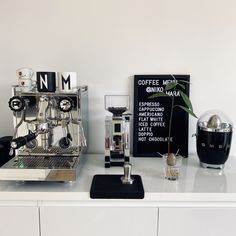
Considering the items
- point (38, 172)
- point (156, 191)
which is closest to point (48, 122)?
point (38, 172)

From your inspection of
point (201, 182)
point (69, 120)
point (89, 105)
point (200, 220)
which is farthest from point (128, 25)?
point (200, 220)

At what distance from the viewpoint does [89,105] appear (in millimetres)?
1397

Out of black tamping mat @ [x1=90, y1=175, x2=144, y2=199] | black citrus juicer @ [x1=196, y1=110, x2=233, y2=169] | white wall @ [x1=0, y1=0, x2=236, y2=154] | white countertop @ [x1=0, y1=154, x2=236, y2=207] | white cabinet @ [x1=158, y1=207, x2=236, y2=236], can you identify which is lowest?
white cabinet @ [x1=158, y1=207, x2=236, y2=236]

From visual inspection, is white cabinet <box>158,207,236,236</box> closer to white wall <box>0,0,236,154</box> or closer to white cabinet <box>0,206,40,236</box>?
white cabinet <box>0,206,40,236</box>

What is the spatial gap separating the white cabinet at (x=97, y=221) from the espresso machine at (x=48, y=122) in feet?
0.45

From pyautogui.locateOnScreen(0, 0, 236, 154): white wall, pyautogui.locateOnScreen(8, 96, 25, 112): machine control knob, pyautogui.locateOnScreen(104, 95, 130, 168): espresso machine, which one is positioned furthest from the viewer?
pyautogui.locateOnScreen(0, 0, 236, 154): white wall

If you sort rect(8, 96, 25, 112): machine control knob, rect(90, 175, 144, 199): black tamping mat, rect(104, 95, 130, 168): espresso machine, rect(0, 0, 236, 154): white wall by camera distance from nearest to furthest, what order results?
rect(90, 175, 144, 199): black tamping mat → rect(8, 96, 25, 112): machine control knob → rect(104, 95, 130, 168): espresso machine → rect(0, 0, 236, 154): white wall

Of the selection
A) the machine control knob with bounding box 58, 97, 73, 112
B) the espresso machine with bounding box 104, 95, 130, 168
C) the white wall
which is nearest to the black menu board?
the white wall

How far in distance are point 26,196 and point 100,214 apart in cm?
27

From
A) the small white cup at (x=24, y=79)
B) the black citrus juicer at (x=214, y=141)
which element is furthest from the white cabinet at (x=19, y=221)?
the black citrus juicer at (x=214, y=141)

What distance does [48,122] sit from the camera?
3.59 feet

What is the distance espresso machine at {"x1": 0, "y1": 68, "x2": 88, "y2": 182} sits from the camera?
1.05m

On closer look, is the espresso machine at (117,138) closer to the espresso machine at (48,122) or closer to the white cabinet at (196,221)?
the espresso machine at (48,122)

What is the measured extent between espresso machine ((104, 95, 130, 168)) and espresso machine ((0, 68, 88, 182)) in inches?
4.9
